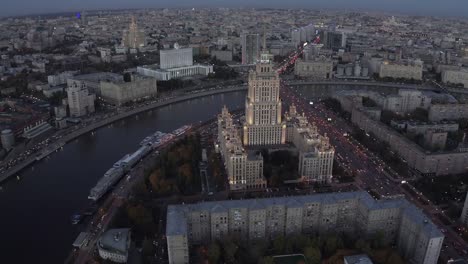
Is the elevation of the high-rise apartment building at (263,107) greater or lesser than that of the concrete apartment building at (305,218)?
greater

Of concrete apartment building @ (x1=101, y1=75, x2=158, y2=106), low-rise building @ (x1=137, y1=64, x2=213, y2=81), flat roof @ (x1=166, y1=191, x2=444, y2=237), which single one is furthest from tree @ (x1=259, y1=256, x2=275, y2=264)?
low-rise building @ (x1=137, y1=64, x2=213, y2=81)

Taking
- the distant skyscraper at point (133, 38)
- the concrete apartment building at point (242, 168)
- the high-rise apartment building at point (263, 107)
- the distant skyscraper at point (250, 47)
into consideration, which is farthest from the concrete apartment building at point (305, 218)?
the distant skyscraper at point (133, 38)

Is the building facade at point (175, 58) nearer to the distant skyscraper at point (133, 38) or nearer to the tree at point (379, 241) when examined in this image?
the distant skyscraper at point (133, 38)

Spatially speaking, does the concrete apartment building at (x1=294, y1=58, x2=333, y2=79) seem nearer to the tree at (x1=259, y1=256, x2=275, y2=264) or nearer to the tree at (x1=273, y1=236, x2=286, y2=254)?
the tree at (x1=273, y1=236, x2=286, y2=254)

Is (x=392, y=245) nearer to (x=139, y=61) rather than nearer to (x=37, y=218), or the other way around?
(x=37, y=218)

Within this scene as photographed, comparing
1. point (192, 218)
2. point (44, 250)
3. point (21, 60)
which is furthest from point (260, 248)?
point (21, 60)

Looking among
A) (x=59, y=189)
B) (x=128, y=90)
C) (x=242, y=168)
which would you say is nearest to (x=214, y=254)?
(x=242, y=168)
